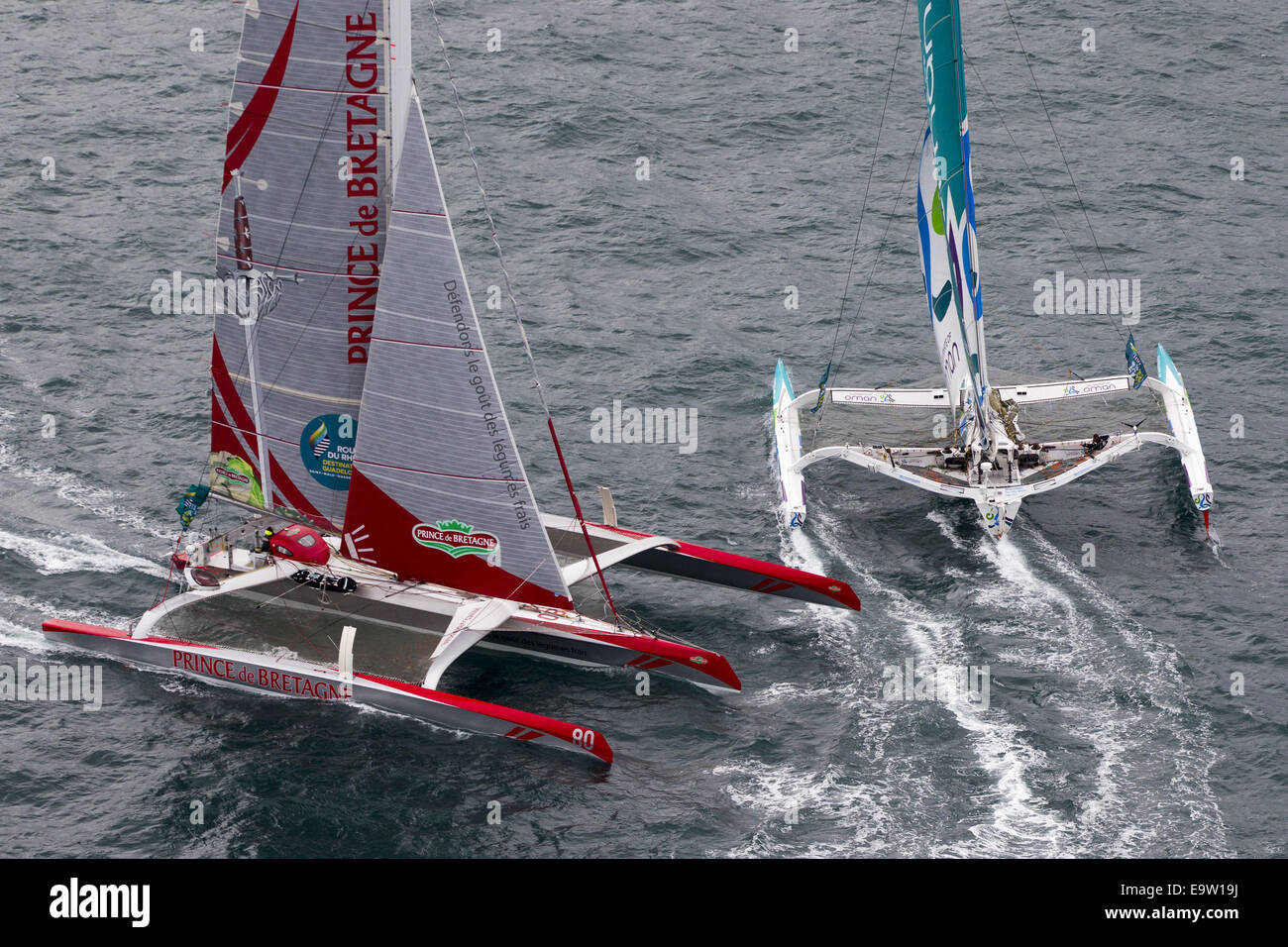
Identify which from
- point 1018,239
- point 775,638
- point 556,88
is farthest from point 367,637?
point 556,88

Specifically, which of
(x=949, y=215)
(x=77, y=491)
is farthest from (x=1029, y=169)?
(x=77, y=491)

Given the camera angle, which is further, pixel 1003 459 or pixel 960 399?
pixel 960 399

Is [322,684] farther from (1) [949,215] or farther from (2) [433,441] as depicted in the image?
(1) [949,215]

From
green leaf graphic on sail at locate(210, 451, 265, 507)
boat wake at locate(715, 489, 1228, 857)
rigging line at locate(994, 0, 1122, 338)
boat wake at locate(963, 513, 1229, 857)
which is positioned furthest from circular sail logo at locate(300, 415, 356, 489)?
rigging line at locate(994, 0, 1122, 338)

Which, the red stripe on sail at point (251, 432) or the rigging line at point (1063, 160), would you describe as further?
the rigging line at point (1063, 160)

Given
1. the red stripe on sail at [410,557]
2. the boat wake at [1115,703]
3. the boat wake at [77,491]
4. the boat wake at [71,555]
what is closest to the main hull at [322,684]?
the red stripe on sail at [410,557]

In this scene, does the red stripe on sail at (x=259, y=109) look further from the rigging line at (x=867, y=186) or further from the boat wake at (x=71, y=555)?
the rigging line at (x=867, y=186)
